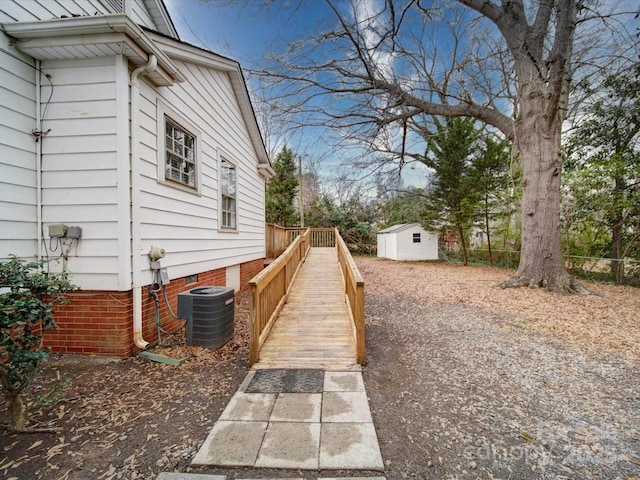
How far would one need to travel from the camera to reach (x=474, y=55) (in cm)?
770

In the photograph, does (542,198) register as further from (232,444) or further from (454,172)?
(232,444)

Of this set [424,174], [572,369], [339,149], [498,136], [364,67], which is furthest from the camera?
[424,174]

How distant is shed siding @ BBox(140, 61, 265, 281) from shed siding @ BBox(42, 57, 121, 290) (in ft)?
1.20

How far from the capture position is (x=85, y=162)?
3.36 metres

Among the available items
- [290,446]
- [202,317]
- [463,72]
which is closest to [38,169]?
[202,317]

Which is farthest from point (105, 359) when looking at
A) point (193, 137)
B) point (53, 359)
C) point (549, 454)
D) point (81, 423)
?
point (549, 454)

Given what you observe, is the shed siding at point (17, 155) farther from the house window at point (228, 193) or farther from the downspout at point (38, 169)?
the house window at point (228, 193)

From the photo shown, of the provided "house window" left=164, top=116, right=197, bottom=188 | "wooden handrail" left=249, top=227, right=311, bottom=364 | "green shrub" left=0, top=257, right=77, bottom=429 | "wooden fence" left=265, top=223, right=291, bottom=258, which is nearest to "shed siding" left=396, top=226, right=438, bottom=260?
"wooden fence" left=265, top=223, right=291, bottom=258

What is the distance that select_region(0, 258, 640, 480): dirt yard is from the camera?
72.7 inches

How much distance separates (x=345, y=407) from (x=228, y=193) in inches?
221

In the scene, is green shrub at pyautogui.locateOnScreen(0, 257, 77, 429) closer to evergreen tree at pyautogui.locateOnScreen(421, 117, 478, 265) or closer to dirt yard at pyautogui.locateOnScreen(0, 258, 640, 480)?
dirt yard at pyautogui.locateOnScreen(0, 258, 640, 480)

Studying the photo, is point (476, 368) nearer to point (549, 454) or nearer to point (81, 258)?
point (549, 454)

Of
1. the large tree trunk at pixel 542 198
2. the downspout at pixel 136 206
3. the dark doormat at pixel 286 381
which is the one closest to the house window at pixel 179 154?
the downspout at pixel 136 206

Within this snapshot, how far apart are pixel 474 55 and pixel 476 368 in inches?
329
